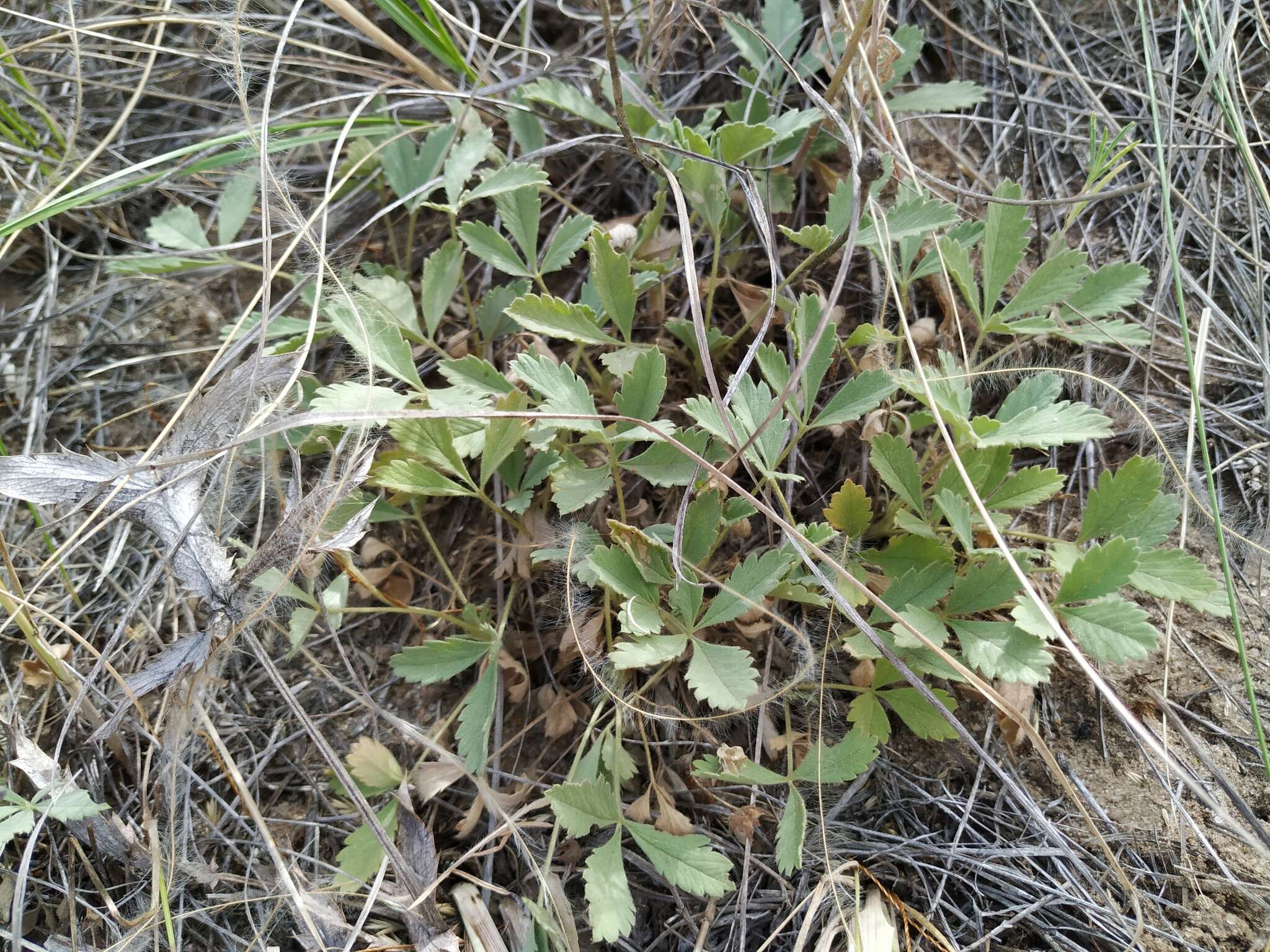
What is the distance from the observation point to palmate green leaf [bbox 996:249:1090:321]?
1350mm

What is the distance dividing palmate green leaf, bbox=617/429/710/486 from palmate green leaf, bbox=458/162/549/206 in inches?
20.5

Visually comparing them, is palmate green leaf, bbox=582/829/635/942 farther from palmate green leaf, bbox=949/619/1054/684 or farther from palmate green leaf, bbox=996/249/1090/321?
palmate green leaf, bbox=996/249/1090/321

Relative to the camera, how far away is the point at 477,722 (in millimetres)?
1285

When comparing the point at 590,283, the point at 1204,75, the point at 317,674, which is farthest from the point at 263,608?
the point at 1204,75

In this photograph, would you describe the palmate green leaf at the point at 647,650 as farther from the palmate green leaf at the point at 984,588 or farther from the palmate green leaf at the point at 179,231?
the palmate green leaf at the point at 179,231

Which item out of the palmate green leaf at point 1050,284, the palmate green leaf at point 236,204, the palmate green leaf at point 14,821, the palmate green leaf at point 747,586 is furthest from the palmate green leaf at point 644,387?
the palmate green leaf at point 14,821

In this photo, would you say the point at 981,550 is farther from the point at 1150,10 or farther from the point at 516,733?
the point at 1150,10

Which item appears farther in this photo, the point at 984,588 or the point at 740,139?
the point at 740,139

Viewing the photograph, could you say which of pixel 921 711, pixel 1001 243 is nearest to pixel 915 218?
pixel 1001 243

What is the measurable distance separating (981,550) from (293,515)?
0.97m

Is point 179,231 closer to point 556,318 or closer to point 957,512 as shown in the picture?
point 556,318

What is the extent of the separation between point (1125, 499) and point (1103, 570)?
143 millimetres

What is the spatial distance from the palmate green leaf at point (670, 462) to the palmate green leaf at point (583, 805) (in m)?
0.45

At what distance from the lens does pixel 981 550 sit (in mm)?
1198
